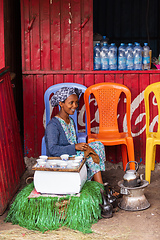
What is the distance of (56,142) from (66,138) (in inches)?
8.1

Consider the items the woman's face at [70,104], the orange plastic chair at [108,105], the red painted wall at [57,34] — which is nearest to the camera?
the woman's face at [70,104]

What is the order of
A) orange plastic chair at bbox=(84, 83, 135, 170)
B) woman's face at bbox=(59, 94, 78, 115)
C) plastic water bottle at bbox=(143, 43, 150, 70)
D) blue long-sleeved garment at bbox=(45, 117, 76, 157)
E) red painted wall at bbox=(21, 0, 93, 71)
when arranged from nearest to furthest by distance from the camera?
blue long-sleeved garment at bbox=(45, 117, 76, 157), woman's face at bbox=(59, 94, 78, 115), orange plastic chair at bbox=(84, 83, 135, 170), red painted wall at bbox=(21, 0, 93, 71), plastic water bottle at bbox=(143, 43, 150, 70)

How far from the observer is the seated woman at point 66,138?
405cm

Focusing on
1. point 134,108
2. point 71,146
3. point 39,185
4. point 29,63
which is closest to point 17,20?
point 29,63

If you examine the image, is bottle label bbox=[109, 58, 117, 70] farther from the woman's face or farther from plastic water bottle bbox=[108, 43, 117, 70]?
the woman's face

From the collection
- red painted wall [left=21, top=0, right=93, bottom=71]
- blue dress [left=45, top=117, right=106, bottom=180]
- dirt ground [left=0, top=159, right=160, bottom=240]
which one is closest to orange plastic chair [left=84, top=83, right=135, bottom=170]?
red painted wall [left=21, top=0, right=93, bottom=71]

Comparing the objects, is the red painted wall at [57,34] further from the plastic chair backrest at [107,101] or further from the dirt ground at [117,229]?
the dirt ground at [117,229]

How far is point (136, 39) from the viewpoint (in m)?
10.6

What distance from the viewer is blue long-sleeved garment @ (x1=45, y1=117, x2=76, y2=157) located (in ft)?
13.2

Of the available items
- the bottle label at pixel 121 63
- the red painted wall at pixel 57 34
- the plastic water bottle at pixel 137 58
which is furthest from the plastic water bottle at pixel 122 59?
the red painted wall at pixel 57 34

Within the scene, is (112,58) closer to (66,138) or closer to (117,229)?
(66,138)

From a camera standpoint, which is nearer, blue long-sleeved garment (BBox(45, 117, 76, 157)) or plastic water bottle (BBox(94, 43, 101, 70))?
blue long-sleeved garment (BBox(45, 117, 76, 157))

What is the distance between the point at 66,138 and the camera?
167 inches

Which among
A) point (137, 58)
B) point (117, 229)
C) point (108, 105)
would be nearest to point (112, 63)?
point (137, 58)
